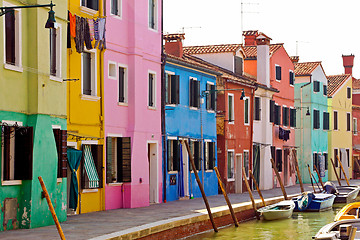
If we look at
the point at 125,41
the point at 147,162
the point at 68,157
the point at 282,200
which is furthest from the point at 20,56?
the point at 282,200

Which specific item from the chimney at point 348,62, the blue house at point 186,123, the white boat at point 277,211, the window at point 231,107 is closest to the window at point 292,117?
the window at point 231,107

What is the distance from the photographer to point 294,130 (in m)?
47.9

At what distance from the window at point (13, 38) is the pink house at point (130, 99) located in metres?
6.09

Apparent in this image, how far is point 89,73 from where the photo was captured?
23562mm

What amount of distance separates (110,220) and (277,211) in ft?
31.9

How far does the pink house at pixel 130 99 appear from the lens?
24.5m

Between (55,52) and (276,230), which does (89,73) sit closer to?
(55,52)

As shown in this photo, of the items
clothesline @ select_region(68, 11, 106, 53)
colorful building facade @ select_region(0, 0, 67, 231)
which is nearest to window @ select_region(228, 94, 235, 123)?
clothesline @ select_region(68, 11, 106, 53)

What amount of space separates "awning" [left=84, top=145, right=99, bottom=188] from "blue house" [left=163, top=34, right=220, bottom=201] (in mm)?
5947

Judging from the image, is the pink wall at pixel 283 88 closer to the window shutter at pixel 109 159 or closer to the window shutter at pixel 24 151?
the window shutter at pixel 109 159

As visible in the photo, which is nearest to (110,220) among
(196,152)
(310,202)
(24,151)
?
(24,151)

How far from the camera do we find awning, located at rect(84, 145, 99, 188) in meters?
22.7

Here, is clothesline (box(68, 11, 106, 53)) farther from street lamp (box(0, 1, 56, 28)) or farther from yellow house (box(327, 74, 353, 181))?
yellow house (box(327, 74, 353, 181))

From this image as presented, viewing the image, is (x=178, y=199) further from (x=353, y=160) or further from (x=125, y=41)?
(x=353, y=160)
